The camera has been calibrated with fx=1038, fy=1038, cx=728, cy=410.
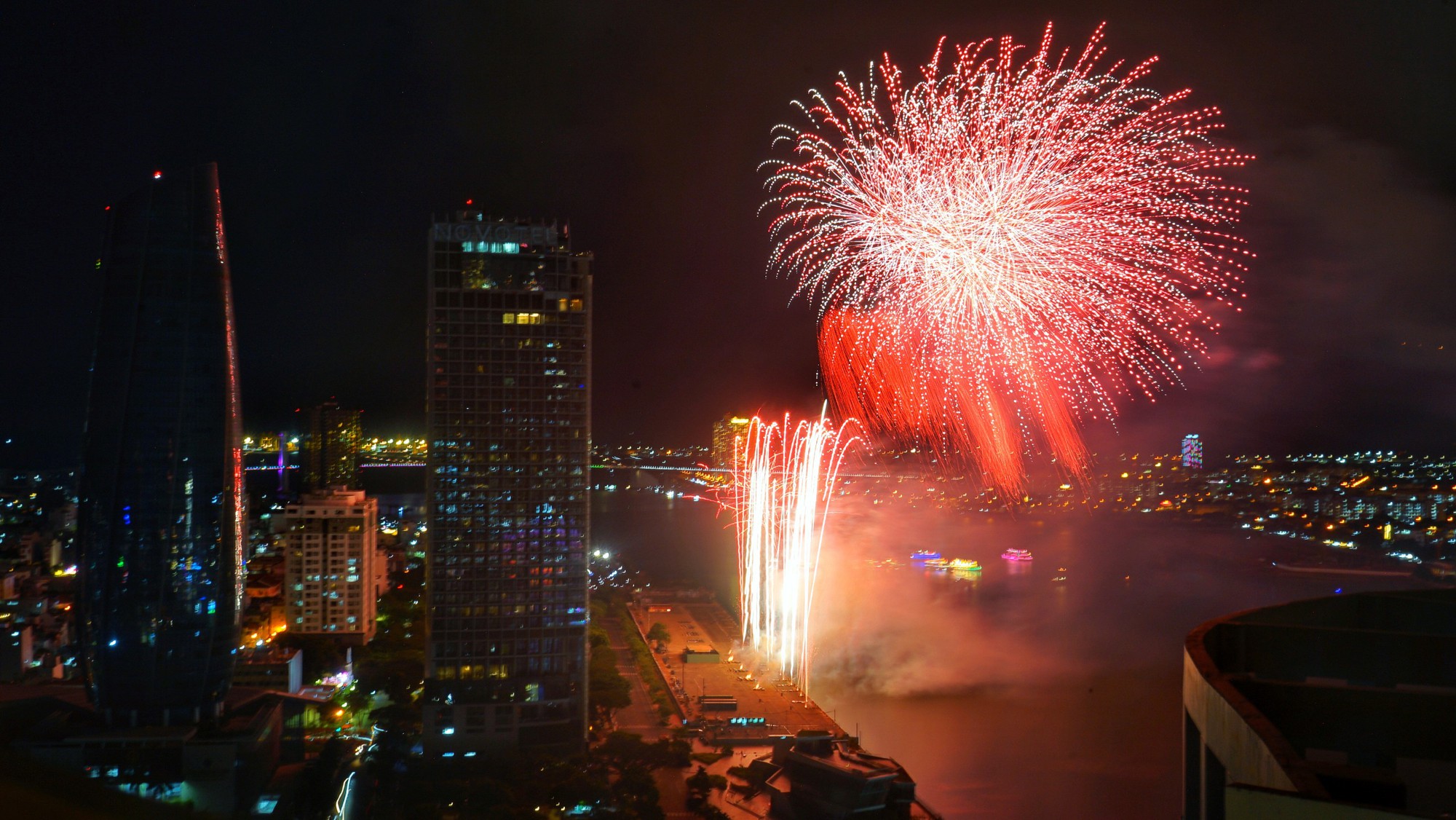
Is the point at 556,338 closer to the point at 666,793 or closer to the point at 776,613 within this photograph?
the point at 666,793

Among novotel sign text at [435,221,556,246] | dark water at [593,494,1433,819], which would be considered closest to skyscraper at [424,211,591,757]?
novotel sign text at [435,221,556,246]

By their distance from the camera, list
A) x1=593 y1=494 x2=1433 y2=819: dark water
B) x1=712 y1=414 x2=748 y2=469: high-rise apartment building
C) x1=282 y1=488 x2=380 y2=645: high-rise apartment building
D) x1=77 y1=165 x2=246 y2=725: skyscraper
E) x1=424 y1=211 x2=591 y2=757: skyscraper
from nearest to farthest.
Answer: x1=593 y1=494 x2=1433 y2=819: dark water → x1=424 y1=211 x2=591 y2=757: skyscraper → x1=77 y1=165 x2=246 y2=725: skyscraper → x1=282 y1=488 x2=380 y2=645: high-rise apartment building → x1=712 y1=414 x2=748 y2=469: high-rise apartment building

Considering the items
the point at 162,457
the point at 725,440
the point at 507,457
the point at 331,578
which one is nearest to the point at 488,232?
the point at 507,457

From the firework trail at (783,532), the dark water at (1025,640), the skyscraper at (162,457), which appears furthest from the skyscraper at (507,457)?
the dark water at (1025,640)

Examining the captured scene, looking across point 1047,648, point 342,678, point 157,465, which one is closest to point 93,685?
point 157,465

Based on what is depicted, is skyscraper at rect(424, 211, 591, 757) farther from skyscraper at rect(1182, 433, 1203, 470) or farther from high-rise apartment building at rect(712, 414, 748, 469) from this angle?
skyscraper at rect(1182, 433, 1203, 470)
